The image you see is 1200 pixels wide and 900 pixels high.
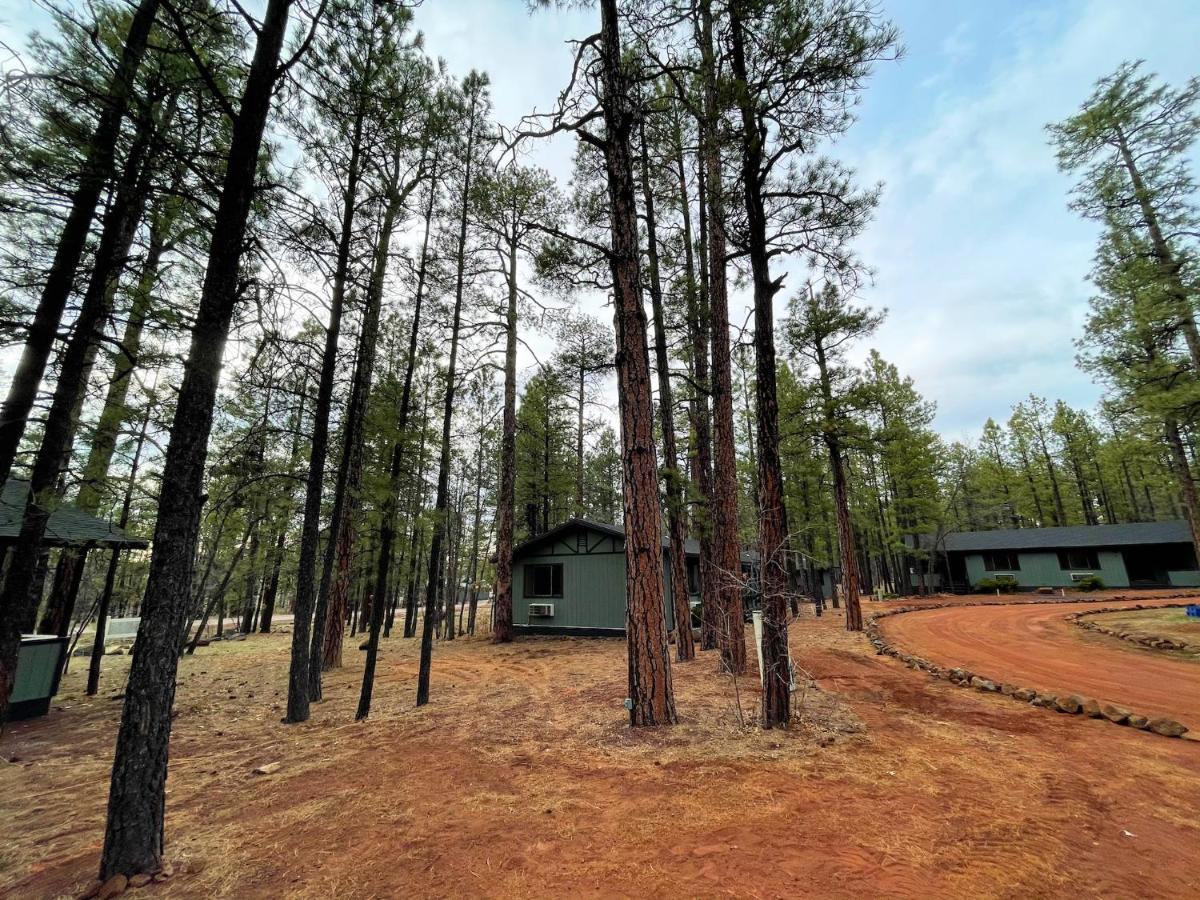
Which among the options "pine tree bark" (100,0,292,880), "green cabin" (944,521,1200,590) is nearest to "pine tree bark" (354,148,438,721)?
"pine tree bark" (100,0,292,880)

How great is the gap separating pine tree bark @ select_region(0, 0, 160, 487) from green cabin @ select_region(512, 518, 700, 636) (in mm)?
11407

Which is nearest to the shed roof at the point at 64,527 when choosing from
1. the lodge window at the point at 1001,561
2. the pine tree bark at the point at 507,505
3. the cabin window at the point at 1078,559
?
the pine tree bark at the point at 507,505

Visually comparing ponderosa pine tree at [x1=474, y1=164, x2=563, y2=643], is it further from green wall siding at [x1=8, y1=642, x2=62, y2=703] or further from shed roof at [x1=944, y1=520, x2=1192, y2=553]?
shed roof at [x1=944, y1=520, x2=1192, y2=553]

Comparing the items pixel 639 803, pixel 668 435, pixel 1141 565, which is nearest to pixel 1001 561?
pixel 1141 565

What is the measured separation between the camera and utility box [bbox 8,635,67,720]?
6.17 meters

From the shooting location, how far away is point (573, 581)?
1473cm

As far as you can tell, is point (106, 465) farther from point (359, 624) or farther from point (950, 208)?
point (359, 624)

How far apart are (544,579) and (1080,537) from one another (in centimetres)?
2815

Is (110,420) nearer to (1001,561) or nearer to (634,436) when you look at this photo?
(634,436)

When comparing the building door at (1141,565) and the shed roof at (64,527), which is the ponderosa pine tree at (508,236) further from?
the building door at (1141,565)

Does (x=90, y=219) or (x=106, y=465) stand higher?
(x=90, y=219)

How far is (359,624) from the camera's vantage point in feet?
80.4

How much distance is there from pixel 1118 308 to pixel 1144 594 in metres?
15.3

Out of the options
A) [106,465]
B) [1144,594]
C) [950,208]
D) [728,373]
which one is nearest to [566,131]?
[728,373]
